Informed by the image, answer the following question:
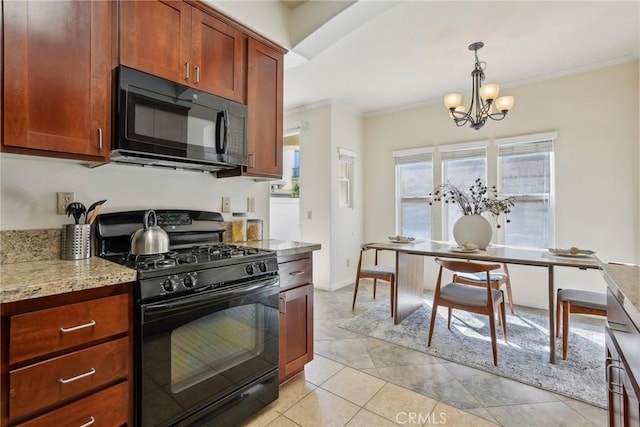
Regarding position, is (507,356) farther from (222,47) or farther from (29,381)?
(222,47)

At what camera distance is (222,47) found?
193 centimetres

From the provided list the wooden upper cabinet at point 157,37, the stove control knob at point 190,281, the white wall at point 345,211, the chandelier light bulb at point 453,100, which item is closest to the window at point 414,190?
the white wall at point 345,211

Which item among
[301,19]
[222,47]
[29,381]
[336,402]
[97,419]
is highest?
[301,19]

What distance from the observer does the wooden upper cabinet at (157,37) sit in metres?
1.52

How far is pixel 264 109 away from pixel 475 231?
229cm

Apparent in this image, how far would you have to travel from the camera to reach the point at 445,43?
2.73 m

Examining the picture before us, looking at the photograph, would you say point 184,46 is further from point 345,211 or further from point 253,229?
point 345,211

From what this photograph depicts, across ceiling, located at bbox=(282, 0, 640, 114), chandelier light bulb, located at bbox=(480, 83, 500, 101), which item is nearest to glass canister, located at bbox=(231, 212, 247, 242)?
ceiling, located at bbox=(282, 0, 640, 114)

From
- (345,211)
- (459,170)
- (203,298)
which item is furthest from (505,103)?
(203,298)

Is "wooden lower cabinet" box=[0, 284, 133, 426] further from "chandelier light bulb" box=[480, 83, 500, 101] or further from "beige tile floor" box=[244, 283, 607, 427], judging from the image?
"chandelier light bulb" box=[480, 83, 500, 101]

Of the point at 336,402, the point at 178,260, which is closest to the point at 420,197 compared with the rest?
the point at 336,402

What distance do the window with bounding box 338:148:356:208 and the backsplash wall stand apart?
2.40 metres

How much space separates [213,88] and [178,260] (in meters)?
1.11

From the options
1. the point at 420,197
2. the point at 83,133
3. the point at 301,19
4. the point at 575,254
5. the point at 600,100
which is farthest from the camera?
the point at 420,197
